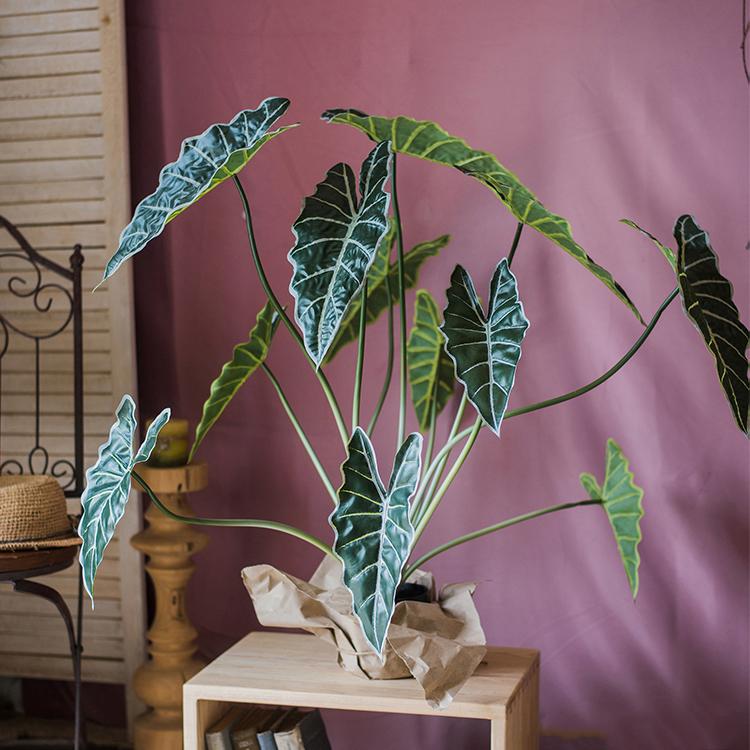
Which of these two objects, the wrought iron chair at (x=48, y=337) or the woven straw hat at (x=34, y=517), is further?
the wrought iron chair at (x=48, y=337)

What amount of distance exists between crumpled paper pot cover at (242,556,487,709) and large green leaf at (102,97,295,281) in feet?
1.91

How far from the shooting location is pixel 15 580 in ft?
6.26

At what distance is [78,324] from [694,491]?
4.40 feet

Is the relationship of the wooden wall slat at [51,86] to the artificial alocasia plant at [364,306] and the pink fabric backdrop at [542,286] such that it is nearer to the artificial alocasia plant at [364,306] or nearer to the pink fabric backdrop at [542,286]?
the pink fabric backdrop at [542,286]

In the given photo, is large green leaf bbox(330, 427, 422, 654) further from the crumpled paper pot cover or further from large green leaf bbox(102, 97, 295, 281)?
large green leaf bbox(102, 97, 295, 281)

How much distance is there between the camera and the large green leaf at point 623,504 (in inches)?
77.0

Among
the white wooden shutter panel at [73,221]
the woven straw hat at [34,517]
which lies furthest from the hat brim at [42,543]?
the white wooden shutter panel at [73,221]

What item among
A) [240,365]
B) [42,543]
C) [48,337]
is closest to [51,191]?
[48,337]

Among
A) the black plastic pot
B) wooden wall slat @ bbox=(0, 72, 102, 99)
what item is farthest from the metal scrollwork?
the black plastic pot

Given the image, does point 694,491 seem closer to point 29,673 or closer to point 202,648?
point 202,648

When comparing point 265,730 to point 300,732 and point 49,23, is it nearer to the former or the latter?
point 300,732

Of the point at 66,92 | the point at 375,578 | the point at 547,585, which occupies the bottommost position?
the point at 547,585

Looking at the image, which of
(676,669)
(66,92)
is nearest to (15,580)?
(66,92)

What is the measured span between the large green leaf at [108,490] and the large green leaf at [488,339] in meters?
0.46
